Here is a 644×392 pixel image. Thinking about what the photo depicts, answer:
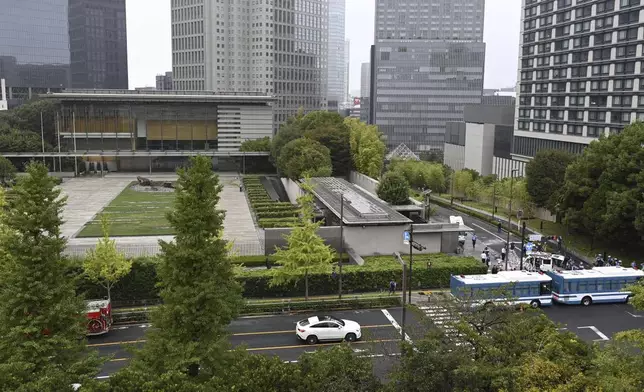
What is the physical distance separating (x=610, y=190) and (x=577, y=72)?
35.1 meters

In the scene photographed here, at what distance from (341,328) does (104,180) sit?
6556cm

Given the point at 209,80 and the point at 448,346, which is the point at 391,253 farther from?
the point at 209,80

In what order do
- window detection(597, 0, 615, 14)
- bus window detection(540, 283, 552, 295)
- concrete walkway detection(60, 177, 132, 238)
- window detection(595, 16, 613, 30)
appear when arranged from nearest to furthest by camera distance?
bus window detection(540, 283, 552, 295) < concrete walkway detection(60, 177, 132, 238) < window detection(597, 0, 615, 14) < window detection(595, 16, 613, 30)

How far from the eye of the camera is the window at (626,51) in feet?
212

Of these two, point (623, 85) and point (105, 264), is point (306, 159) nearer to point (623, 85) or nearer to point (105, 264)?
point (623, 85)

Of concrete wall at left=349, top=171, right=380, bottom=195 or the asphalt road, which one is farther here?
concrete wall at left=349, top=171, right=380, bottom=195

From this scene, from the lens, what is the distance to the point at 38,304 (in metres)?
18.9

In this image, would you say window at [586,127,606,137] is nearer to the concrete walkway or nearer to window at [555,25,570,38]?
window at [555,25,570,38]

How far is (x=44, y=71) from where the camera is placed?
169 m

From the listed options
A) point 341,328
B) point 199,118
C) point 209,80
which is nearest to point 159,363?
point 341,328

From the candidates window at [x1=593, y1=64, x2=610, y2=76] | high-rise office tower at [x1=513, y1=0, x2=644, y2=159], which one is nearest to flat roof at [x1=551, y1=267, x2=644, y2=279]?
high-rise office tower at [x1=513, y1=0, x2=644, y2=159]

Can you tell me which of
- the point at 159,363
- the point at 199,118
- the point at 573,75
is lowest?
the point at 159,363

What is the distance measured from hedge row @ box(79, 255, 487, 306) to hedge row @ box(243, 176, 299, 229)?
5.39 m

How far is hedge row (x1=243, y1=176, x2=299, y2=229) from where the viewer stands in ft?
149
